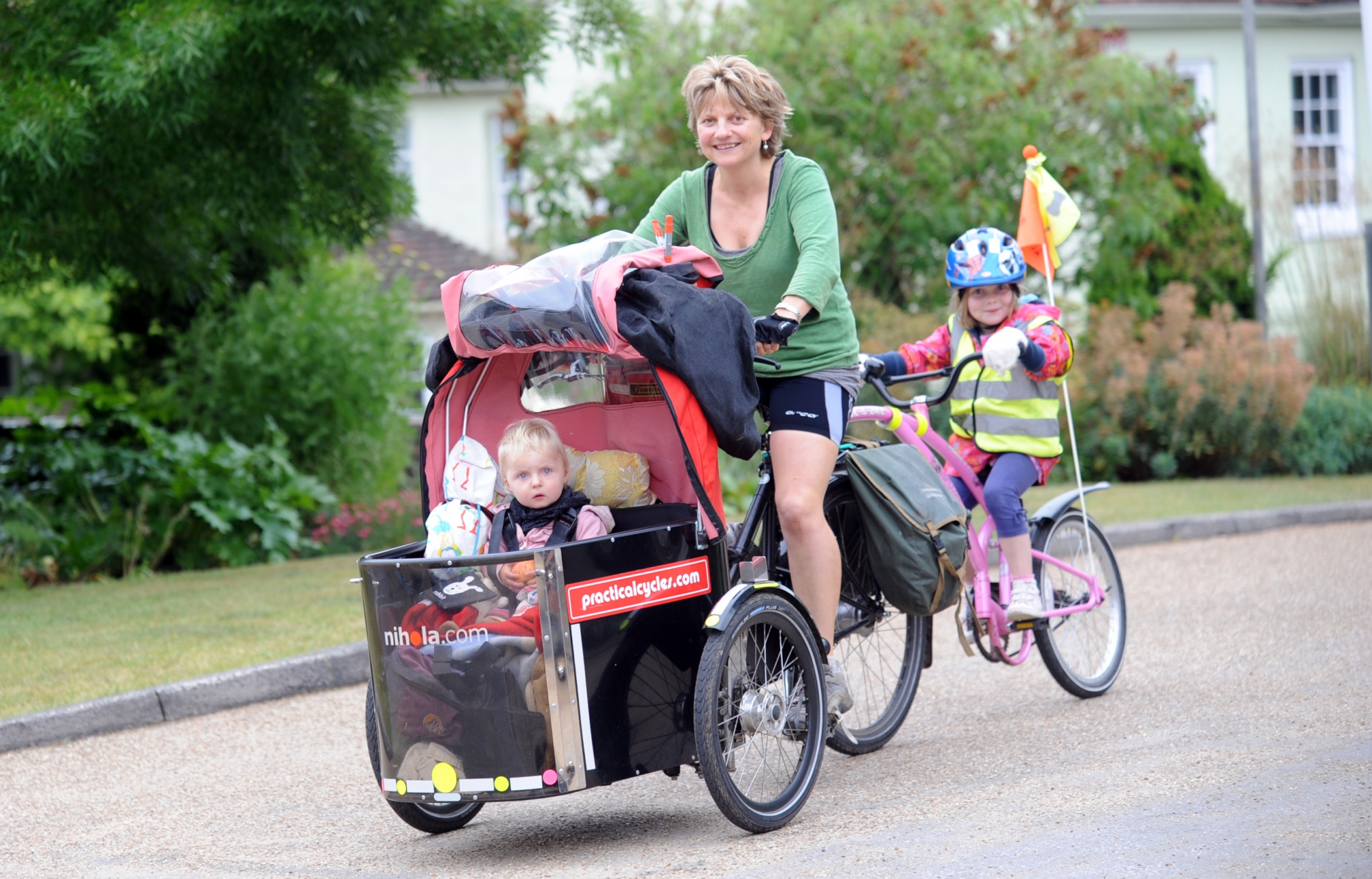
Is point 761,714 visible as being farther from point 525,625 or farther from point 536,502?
point 536,502

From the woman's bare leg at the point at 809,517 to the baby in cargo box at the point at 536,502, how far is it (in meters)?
0.63

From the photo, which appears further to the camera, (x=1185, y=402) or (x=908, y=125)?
(x=908, y=125)

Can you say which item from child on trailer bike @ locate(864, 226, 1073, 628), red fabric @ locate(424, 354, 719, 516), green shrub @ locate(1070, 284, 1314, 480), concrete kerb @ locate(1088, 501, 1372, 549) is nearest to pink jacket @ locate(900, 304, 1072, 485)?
child on trailer bike @ locate(864, 226, 1073, 628)

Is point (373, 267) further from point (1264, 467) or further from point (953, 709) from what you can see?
point (953, 709)

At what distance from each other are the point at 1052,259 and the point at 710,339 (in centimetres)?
257

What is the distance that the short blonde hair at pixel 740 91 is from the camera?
4664mm

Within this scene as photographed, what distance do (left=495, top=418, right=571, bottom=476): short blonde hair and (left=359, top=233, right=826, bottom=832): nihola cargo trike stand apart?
222 millimetres

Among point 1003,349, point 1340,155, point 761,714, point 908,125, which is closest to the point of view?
point 761,714

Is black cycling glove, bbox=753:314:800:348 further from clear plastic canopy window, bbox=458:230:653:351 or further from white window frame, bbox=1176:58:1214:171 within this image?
white window frame, bbox=1176:58:1214:171

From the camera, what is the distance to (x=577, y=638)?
4.01m

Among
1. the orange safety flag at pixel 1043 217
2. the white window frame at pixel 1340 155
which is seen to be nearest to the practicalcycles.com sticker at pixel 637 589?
the orange safety flag at pixel 1043 217

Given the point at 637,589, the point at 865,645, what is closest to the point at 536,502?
the point at 637,589

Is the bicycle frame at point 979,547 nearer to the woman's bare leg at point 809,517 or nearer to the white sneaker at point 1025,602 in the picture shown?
the white sneaker at point 1025,602

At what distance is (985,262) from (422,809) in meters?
2.72
